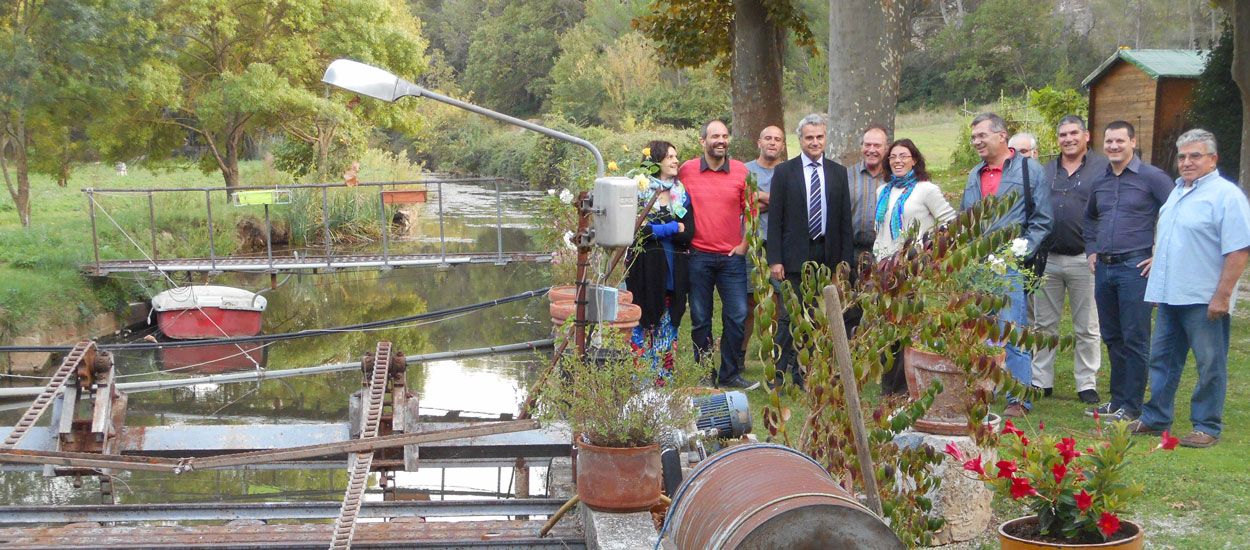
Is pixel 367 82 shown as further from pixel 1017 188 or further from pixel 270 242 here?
pixel 270 242

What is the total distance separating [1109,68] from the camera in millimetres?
22078

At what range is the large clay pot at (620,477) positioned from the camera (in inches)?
169

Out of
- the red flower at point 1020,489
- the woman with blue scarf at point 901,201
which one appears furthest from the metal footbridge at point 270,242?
the red flower at point 1020,489

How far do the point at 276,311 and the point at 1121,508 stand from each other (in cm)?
1650

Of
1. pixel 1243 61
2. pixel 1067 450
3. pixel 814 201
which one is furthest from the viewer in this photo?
pixel 1243 61

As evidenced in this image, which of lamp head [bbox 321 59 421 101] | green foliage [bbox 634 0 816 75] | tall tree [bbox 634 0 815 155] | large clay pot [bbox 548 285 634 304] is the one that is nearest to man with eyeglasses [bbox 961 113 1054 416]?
large clay pot [bbox 548 285 634 304]

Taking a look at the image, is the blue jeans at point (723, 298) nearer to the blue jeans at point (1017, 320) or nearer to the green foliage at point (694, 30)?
the blue jeans at point (1017, 320)

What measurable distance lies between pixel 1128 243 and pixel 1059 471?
3.26 m

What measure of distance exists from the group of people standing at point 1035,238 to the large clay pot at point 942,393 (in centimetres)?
76

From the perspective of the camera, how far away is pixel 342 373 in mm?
14164

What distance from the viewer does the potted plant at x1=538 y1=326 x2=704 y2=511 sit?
429 centimetres

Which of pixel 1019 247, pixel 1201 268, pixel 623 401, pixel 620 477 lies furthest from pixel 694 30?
pixel 620 477

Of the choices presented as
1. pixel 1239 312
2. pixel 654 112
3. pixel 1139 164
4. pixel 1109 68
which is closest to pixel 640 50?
pixel 654 112

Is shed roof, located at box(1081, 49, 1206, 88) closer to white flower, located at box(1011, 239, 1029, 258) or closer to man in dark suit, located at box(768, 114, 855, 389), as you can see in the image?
man in dark suit, located at box(768, 114, 855, 389)
